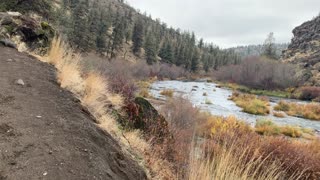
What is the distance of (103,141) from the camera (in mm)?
4902

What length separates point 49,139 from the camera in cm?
415

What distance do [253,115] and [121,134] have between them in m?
24.3

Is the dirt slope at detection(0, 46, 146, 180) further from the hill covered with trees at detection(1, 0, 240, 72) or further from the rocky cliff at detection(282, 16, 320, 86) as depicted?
the rocky cliff at detection(282, 16, 320, 86)

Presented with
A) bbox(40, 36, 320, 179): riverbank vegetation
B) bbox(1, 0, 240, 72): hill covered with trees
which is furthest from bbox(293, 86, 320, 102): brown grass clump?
bbox(40, 36, 320, 179): riverbank vegetation

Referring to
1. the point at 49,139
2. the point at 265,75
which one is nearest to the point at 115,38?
the point at 265,75

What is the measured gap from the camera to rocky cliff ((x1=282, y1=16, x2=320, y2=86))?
83.0 metres

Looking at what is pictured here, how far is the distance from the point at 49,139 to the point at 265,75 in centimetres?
6745

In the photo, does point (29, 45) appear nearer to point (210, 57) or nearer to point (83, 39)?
point (83, 39)

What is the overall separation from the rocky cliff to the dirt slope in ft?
230

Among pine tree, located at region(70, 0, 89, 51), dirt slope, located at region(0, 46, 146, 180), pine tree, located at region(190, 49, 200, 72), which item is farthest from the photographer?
pine tree, located at region(190, 49, 200, 72)

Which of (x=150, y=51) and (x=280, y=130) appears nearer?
(x=280, y=130)

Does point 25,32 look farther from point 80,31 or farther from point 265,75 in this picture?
point 265,75

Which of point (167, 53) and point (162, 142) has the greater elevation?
point (167, 53)

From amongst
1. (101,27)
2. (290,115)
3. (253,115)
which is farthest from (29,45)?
(101,27)
